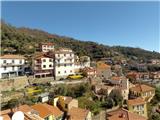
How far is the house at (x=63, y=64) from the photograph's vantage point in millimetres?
25844

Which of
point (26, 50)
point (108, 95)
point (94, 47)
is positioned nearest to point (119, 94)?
Answer: point (108, 95)

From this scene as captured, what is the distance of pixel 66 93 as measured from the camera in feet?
70.1

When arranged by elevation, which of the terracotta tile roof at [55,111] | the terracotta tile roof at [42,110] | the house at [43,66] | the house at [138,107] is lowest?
the house at [138,107]

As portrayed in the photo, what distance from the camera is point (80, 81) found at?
2433 centimetres

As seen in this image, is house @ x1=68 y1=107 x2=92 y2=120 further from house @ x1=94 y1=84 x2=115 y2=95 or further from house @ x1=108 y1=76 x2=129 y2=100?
house @ x1=108 y1=76 x2=129 y2=100

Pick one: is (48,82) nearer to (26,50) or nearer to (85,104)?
(85,104)

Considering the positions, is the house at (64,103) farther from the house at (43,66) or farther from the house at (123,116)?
the house at (43,66)

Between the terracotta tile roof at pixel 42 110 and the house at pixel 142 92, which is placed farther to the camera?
the house at pixel 142 92

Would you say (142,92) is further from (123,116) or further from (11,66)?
(11,66)

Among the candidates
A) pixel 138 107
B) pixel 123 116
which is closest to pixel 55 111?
pixel 123 116

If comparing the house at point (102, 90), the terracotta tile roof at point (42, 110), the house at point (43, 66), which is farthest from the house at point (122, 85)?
the terracotta tile roof at point (42, 110)

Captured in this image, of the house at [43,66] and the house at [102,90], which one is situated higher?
the house at [43,66]

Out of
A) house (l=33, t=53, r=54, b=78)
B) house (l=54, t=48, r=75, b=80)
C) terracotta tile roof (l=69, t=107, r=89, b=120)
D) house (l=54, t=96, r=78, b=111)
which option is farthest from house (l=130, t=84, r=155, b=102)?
terracotta tile roof (l=69, t=107, r=89, b=120)

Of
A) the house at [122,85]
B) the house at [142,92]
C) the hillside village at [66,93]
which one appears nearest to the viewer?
the hillside village at [66,93]
